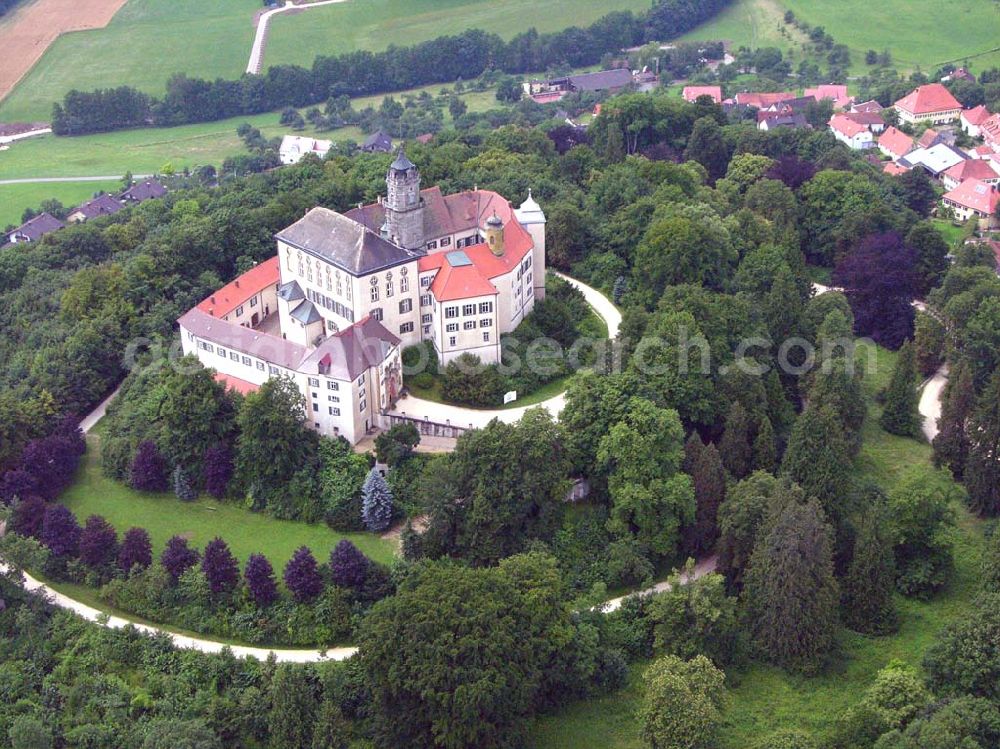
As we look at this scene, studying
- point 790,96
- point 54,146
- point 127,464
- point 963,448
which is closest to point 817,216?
point 963,448

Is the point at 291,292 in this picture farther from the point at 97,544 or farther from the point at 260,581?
the point at 260,581

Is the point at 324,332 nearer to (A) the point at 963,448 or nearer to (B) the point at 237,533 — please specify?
(B) the point at 237,533

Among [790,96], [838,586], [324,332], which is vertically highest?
[324,332]

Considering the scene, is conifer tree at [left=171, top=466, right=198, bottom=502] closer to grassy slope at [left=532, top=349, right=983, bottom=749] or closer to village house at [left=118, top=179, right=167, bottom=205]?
grassy slope at [left=532, top=349, right=983, bottom=749]

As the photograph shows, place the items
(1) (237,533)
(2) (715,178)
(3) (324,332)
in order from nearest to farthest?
(1) (237,533), (3) (324,332), (2) (715,178)

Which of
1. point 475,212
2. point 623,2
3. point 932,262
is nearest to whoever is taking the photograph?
point 475,212

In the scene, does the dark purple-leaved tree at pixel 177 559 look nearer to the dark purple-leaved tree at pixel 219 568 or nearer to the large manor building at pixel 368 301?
the dark purple-leaved tree at pixel 219 568

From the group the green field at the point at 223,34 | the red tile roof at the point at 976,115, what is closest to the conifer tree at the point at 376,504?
the red tile roof at the point at 976,115

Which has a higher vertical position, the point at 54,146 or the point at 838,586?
the point at 838,586
